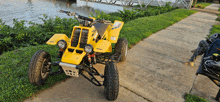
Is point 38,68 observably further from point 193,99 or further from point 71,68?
point 193,99

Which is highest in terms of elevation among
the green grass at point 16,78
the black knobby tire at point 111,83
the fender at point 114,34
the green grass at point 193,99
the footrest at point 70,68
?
the fender at point 114,34

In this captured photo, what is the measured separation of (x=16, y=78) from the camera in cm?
325

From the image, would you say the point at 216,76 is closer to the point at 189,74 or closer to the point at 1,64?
the point at 189,74

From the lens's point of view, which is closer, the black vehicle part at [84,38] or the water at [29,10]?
the black vehicle part at [84,38]

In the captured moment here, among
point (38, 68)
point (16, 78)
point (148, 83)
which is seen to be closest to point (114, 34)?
point (148, 83)

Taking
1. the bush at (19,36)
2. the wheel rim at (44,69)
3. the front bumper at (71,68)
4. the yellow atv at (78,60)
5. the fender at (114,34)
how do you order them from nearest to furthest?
the front bumper at (71,68), the yellow atv at (78,60), the wheel rim at (44,69), the fender at (114,34), the bush at (19,36)

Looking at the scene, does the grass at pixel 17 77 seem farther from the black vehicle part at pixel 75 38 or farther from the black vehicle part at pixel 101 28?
the black vehicle part at pixel 101 28

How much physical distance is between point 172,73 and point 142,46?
1907 mm

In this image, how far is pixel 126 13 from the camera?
11062 millimetres

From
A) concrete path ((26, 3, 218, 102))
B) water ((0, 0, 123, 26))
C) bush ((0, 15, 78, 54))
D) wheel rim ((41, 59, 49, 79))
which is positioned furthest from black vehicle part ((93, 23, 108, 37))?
water ((0, 0, 123, 26))

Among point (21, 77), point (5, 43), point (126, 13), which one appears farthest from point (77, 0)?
point (21, 77)

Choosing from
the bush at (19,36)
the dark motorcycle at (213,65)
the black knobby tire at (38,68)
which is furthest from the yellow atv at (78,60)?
the bush at (19,36)

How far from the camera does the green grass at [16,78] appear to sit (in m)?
2.82

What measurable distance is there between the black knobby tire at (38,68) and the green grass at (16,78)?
0.26 metres
